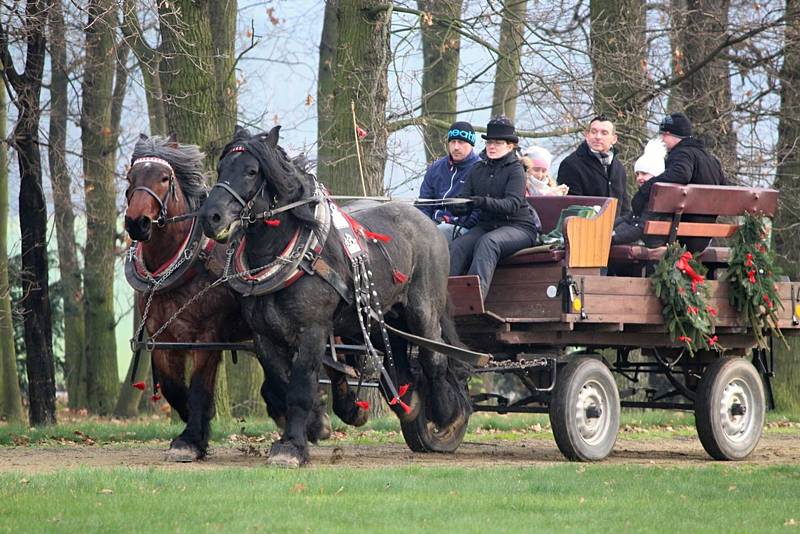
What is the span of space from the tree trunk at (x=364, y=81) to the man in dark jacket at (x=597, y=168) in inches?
130

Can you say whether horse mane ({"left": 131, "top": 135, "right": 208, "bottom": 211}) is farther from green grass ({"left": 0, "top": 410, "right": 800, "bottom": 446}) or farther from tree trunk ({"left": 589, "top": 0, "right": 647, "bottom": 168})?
tree trunk ({"left": 589, "top": 0, "right": 647, "bottom": 168})

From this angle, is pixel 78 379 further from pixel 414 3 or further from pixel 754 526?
pixel 754 526

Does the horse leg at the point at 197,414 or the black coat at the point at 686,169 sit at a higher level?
the black coat at the point at 686,169

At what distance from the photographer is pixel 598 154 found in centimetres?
1106

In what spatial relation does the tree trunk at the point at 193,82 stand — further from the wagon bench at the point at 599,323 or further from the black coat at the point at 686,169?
the black coat at the point at 686,169

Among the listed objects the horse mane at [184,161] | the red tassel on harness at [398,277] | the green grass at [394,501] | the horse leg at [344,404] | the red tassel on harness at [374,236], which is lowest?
the green grass at [394,501]

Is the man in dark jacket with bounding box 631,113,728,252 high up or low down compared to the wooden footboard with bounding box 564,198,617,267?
up

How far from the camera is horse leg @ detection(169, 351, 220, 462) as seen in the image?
9242 millimetres

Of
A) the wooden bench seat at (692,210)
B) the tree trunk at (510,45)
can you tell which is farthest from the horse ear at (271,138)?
the tree trunk at (510,45)

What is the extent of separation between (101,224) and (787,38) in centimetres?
1044

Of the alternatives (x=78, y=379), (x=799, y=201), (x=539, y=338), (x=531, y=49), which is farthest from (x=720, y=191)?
(x=78, y=379)

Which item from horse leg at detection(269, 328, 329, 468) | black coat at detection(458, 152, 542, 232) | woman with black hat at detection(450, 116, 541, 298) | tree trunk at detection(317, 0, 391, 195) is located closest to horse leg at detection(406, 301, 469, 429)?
woman with black hat at detection(450, 116, 541, 298)

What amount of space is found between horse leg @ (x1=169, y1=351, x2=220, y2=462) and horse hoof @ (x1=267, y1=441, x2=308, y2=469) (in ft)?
2.67

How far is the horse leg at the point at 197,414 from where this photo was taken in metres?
9.24
